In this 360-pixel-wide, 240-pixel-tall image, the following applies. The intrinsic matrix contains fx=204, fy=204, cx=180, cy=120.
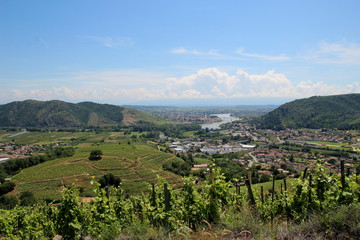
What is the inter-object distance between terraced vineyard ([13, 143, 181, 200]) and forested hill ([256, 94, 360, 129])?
323ft

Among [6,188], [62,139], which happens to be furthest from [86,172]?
[62,139]

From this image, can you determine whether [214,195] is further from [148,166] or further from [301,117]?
[301,117]

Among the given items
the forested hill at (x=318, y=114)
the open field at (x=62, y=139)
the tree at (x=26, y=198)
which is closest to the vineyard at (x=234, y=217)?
the tree at (x=26, y=198)

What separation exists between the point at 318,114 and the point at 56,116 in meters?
175

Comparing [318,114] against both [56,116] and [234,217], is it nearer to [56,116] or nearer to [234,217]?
[234,217]

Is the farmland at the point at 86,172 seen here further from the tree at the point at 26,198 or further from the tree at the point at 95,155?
the tree at the point at 26,198

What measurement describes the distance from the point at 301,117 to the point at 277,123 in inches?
565

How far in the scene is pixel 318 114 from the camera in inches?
4914

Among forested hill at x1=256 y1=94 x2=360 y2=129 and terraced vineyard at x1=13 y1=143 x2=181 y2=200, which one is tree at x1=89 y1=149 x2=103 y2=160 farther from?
forested hill at x1=256 y1=94 x2=360 y2=129

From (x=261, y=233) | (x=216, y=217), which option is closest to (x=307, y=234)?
(x=261, y=233)

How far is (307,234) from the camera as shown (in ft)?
14.1

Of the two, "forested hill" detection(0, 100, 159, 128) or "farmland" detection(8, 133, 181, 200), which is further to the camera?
"forested hill" detection(0, 100, 159, 128)

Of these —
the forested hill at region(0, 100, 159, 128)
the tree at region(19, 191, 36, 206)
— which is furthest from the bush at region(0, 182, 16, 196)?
the forested hill at region(0, 100, 159, 128)

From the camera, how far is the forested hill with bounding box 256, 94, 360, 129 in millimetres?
110125
